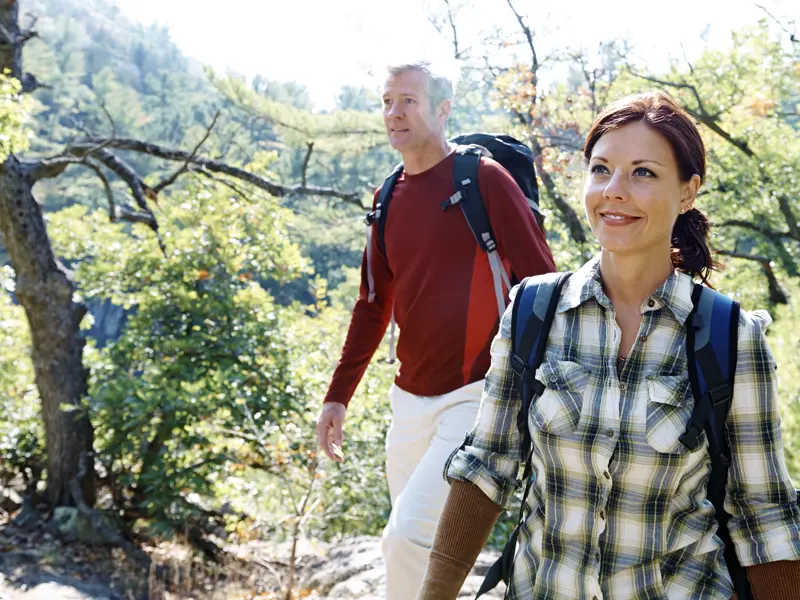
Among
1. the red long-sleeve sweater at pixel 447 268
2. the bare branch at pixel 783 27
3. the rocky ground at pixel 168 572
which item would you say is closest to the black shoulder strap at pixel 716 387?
the red long-sleeve sweater at pixel 447 268

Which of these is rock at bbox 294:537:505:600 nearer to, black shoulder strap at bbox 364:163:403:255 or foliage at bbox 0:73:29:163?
black shoulder strap at bbox 364:163:403:255

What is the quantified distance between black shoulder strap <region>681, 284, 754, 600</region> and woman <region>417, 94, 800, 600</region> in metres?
0.01

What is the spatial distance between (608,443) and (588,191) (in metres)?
0.38

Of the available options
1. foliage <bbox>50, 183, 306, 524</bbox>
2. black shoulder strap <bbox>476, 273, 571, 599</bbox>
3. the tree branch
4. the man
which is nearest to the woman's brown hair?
black shoulder strap <bbox>476, 273, 571, 599</bbox>

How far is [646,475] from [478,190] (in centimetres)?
113

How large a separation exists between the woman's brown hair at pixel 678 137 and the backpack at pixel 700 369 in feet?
0.34

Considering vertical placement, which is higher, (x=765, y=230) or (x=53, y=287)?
(x=765, y=230)

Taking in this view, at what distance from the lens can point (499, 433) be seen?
51.9 inches

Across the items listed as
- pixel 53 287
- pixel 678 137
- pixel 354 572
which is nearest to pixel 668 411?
pixel 678 137

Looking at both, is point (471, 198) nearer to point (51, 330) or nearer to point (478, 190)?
point (478, 190)

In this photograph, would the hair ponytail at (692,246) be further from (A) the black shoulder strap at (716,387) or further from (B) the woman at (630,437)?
(A) the black shoulder strap at (716,387)

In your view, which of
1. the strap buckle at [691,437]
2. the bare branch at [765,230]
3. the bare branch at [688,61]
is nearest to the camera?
the strap buckle at [691,437]

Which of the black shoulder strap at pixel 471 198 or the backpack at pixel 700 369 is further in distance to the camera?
the black shoulder strap at pixel 471 198

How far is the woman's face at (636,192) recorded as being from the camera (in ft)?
4.15
